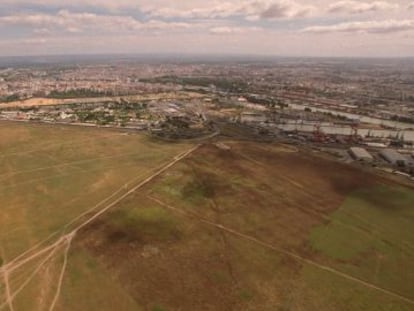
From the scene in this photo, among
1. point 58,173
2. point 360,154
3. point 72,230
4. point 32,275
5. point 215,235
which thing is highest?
point 360,154

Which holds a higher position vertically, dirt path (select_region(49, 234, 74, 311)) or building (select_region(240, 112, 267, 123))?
building (select_region(240, 112, 267, 123))

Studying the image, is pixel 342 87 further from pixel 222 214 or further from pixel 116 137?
pixel 222 214

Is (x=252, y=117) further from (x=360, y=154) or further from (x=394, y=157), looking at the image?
(x=394, y=157)

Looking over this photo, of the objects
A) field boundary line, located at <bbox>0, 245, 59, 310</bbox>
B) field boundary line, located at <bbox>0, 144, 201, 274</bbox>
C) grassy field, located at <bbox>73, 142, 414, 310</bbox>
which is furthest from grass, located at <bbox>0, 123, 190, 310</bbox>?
grassy field, located at <bbox>73, 142, 414, 310</bbox>

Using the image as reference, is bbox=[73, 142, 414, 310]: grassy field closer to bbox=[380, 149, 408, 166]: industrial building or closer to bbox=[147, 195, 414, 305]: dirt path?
bbox=[147, 195, 414, 305]: dirt path

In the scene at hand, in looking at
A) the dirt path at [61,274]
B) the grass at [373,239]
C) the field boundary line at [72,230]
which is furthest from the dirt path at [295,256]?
the dirt path at [61,274]

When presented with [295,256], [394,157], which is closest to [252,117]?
[394,157]
